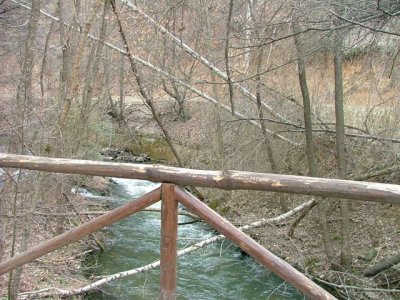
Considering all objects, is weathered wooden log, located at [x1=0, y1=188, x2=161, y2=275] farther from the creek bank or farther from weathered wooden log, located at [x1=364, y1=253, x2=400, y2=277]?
the creek bank

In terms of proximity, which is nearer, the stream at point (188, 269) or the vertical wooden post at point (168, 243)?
the vertical wooden post at point (168, 243)

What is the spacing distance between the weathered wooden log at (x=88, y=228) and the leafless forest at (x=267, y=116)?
141 centimetres

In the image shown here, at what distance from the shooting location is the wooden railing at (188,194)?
2.09 meters

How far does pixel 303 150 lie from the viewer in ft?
32.4

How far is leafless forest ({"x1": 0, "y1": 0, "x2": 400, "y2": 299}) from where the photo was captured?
6.14 meters

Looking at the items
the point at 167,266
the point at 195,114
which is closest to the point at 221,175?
the point at 167,266

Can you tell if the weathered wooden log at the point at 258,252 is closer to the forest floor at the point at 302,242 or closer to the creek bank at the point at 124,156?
the forest floor at the point at 302,242

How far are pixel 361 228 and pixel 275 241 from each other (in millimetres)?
A: 1511

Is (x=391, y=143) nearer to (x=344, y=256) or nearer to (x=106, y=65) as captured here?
(x=344, y=256)

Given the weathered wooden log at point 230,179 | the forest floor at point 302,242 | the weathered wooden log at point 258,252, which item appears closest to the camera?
the weathered wooden log at point 230,179

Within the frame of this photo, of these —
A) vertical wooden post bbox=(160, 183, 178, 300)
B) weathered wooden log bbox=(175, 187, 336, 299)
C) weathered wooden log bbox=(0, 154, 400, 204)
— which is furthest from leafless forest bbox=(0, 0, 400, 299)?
weathered wooden log bbox=(175, 187, 336, 299)

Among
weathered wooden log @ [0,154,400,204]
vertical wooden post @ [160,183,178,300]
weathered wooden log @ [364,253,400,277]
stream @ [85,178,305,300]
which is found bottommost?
stream @ [85,178,305,300]

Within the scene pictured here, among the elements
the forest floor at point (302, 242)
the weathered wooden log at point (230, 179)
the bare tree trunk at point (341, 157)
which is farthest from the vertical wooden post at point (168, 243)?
the bare tree trunk at point (341, 157)

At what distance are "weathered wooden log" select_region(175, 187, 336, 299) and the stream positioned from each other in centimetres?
412
